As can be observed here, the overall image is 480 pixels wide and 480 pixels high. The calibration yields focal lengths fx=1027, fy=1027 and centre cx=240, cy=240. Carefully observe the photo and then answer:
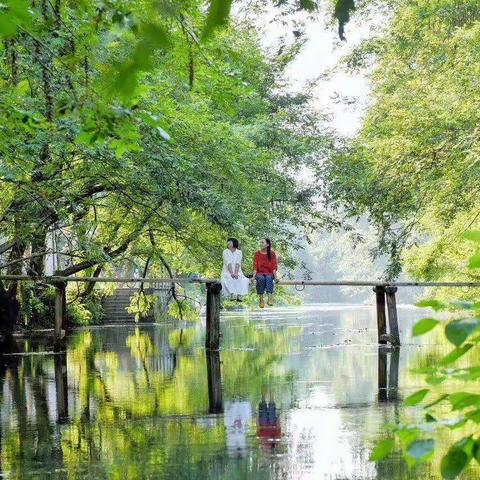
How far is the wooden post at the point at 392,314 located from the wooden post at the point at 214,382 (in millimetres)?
3598

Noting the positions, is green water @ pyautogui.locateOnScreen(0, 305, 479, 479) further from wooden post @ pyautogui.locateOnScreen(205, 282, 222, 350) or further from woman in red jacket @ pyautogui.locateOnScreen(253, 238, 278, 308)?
woman in red jacket @ pyautogui.locateOnScreen(253, 238, 278, 308)

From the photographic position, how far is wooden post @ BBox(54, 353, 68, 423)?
1120 cm

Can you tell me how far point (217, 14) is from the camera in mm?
1881

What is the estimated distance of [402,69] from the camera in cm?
2545

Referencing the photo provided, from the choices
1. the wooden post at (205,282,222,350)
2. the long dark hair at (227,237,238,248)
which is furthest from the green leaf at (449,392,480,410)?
the wooden post at (205,282,222,350)

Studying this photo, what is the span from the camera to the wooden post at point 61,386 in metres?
11.2

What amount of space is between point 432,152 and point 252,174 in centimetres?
514

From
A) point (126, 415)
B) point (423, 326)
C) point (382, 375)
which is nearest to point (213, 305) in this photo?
point (382, 375)


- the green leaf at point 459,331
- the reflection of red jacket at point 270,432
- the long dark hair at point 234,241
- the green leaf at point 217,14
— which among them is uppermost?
the long dark hair at point 234,241

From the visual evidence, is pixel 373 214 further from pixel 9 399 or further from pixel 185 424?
pixel 185 424

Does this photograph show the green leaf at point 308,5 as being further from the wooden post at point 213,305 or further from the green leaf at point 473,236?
the wooden post at point 213,305

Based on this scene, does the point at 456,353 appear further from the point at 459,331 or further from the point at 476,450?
the point at 459,331

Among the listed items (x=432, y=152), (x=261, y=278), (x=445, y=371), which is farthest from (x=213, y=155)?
(x=445, y=371)

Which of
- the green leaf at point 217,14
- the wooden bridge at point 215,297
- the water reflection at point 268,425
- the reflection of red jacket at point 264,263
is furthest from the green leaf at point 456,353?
the wooden bridge at point 215,297
